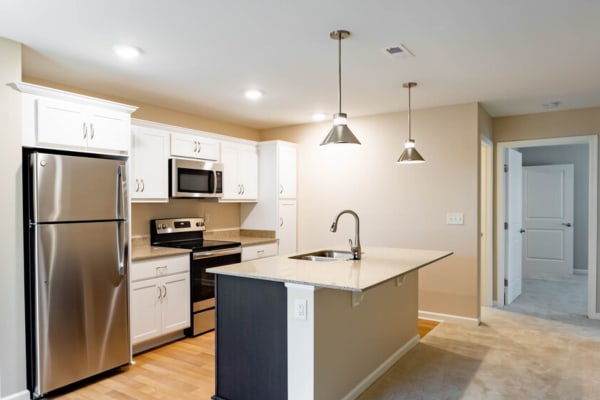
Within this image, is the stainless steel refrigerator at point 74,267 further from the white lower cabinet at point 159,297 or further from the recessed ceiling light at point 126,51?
the recessed ceiling light at point 126,51

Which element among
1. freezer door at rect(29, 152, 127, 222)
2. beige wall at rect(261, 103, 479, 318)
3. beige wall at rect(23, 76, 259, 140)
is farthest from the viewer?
beige wall at rect(261, 103, 479, 318)

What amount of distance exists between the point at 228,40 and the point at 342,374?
2283mm

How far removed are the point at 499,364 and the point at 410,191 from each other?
2.02 metres

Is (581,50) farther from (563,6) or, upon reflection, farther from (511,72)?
(563,6)

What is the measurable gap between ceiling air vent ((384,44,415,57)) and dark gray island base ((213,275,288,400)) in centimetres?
175

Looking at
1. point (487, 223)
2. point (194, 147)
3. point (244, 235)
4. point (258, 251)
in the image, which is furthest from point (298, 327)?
point (487, 223)

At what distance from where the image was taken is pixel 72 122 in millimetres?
2918

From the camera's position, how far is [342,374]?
2.61 metres

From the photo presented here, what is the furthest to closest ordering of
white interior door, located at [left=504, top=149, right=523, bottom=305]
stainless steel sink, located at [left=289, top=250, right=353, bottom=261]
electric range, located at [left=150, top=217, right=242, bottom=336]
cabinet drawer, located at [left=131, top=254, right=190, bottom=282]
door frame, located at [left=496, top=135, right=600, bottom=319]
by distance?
white interior door, located at [left=504, top=149, right=523, bottom=305]
door frame, located at [left=496, top=135, right=600, bottom=319]
electric range, located at [left=150, top=217, right=242, bottom=336]
cabinet drawer, located at [left=131, top=254, right=190, bottom=282]
stainless steel sink, located at [left=289, top=250, right=353, bottom=261]

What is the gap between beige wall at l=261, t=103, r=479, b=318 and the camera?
4.35 meters

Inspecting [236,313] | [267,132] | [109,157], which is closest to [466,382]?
[236,313]

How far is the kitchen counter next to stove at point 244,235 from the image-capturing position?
4965 millimetres

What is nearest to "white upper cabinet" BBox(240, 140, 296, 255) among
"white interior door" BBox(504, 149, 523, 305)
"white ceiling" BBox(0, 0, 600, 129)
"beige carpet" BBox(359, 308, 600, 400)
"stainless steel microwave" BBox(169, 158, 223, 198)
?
"stainless steel microwave" BBox(169, 158, 223, 198)

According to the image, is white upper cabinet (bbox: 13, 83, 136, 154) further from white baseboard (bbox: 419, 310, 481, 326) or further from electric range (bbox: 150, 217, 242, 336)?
white baseboard (bbox: 419, 310, 481, 326)
